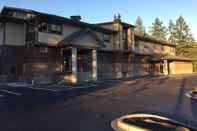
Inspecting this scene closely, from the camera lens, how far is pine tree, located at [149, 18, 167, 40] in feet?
286

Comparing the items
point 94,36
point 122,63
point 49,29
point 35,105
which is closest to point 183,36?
point 122,63

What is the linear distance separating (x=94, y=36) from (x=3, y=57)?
35.6 ft

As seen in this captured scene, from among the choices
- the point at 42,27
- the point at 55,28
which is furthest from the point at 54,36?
the point at 42,27

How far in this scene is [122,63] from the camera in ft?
117

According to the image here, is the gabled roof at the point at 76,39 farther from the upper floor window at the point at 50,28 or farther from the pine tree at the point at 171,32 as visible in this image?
the pine tree at the point at 171,32

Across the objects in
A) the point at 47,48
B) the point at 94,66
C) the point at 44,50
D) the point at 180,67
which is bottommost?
the point at 180,67

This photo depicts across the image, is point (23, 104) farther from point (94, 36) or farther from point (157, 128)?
point (94, 36)

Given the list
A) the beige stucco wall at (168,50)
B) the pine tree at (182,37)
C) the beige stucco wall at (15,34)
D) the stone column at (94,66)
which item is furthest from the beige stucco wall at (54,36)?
the pine tree at (182,37)

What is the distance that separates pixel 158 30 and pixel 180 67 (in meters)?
42.4

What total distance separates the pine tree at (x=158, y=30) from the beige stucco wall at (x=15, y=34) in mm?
68136

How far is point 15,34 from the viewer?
83.5ft

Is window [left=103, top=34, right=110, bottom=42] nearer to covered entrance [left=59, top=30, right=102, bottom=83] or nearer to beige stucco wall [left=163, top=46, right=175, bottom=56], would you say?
covered entrance [left=59, top=30, right=102, bottom=83]

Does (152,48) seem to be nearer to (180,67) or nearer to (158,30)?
(180,67)

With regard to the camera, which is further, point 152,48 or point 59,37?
point 152,48
